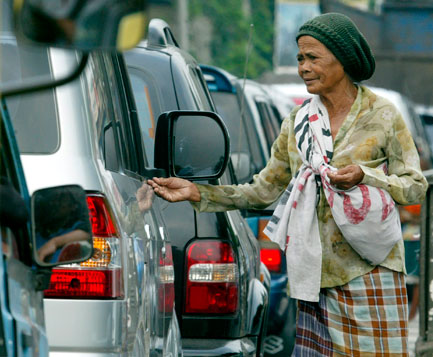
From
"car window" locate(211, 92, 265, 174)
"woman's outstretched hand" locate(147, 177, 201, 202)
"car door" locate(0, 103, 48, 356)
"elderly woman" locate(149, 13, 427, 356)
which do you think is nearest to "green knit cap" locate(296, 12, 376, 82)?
"elderly woman" locate(149, 13, 427, 356)

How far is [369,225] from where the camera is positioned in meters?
4.23

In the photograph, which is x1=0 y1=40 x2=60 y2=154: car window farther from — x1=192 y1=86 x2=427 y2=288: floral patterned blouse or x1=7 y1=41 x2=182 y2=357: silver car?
x1=192 y1=86 x2=427 y2=288: floral patterned blouse

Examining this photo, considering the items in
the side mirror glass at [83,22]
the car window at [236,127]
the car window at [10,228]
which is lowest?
the car window at [236,127]

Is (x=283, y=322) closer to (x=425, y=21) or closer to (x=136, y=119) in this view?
(x=136, y=119)

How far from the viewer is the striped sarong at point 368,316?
4.30 m

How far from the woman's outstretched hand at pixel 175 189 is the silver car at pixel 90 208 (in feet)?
2.88

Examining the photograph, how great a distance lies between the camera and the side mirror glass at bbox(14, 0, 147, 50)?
6.37ft

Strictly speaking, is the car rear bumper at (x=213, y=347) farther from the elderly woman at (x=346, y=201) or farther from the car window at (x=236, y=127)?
the car window at (x=236, y=127)

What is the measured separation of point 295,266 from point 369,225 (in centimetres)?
34

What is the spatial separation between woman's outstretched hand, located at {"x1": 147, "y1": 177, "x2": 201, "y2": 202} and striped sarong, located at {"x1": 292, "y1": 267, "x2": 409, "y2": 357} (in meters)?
0.61

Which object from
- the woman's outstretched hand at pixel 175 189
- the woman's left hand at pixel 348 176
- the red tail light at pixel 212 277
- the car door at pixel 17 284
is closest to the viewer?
the car door at pixel 17 284

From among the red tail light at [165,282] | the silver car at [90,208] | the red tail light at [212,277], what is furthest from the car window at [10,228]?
the red tail light at [212,277]

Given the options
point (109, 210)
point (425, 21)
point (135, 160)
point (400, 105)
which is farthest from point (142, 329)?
point (425, 21)

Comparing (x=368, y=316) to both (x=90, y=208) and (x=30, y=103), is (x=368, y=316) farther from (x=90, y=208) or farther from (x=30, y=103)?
(x=30, y=103)
